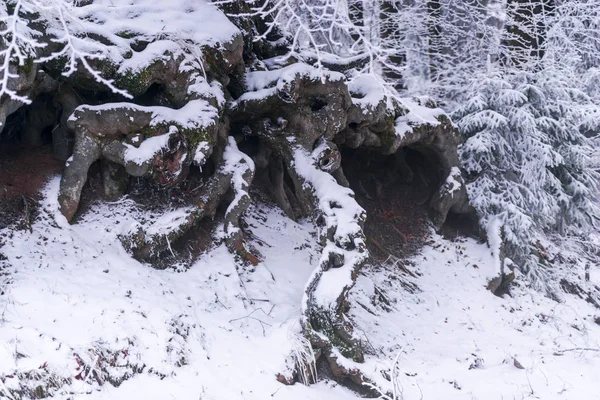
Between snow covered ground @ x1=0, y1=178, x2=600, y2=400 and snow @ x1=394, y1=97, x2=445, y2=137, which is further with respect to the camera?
snow @ x1=394, y1=97, x2=445, y2=137

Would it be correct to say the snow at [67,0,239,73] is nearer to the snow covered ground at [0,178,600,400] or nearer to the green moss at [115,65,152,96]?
the green moss at [115,65,152,96]

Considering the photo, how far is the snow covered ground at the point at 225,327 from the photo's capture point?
488 centimetres

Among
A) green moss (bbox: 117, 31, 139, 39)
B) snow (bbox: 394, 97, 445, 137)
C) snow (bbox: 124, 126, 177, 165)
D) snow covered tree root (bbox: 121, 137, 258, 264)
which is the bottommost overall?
snow covered tree root (bbox: 121, 137, 258, 264)

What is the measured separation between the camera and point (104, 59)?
256 inches

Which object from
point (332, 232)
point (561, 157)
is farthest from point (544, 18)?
point (332, 232)

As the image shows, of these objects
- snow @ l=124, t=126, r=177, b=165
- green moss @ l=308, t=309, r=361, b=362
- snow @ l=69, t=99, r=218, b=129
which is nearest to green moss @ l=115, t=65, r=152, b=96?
snow @ l=69, t=99, r=218, b=129

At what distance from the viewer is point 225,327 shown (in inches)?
239

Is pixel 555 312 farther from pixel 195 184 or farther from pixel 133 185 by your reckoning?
pixel 133 185

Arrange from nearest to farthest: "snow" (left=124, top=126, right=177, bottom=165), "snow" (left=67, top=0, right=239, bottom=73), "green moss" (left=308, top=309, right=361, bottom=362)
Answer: "green moss" (left=308, top=309, right=361, bottom=362), "snow" (left=124, top=126, right=177, bottom=165), "snow" (left=67, top=0, right=239, bottom=73)

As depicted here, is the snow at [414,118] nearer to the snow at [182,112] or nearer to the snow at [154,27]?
the snow at [154,27]

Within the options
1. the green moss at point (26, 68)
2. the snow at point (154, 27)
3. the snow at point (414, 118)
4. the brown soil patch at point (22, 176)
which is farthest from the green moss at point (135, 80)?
the snow at point (414, 118)

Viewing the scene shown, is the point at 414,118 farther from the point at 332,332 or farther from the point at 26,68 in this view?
the point at 26,68

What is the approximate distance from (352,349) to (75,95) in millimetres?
4955

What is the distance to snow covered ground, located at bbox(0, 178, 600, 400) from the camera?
4.88m
